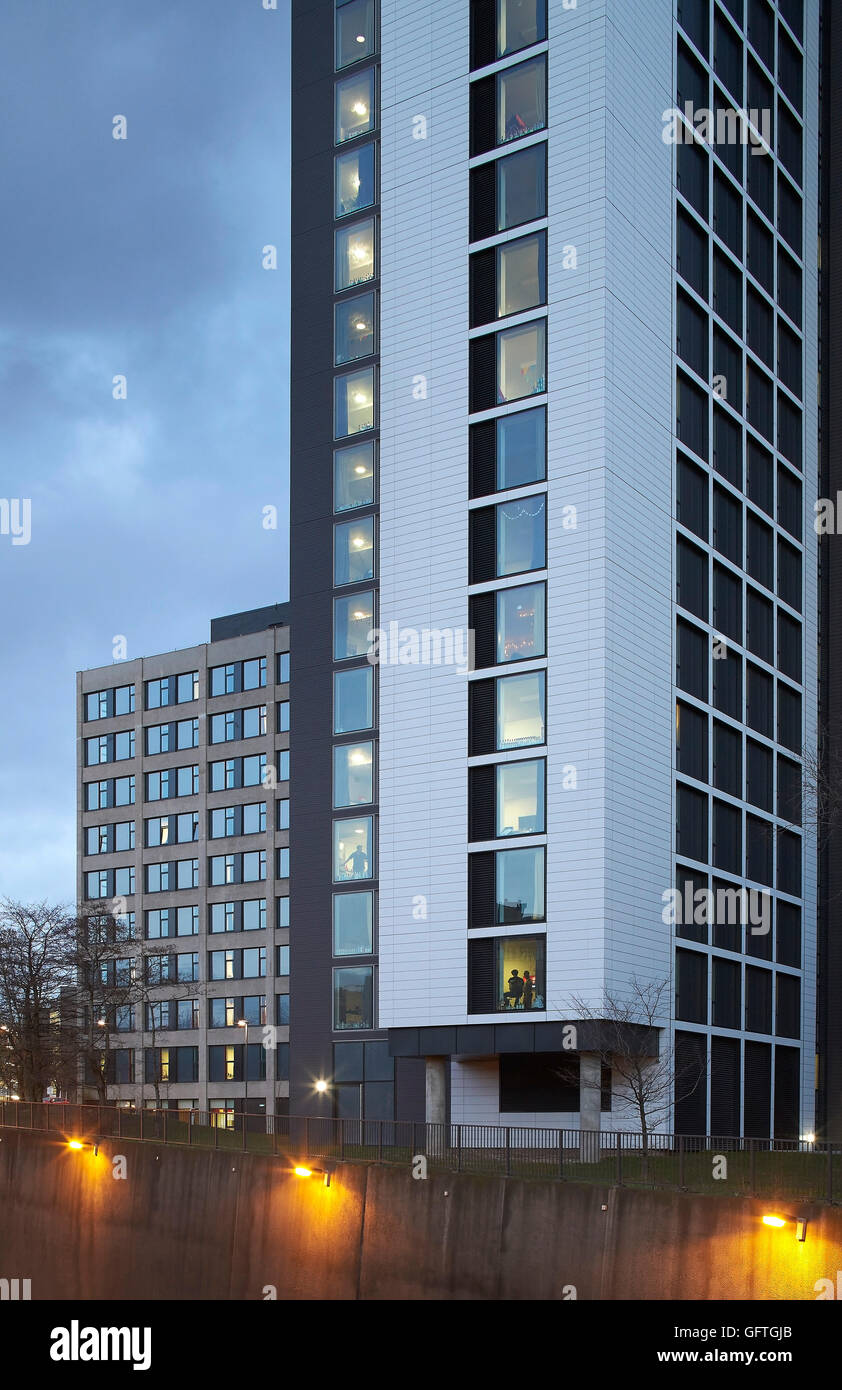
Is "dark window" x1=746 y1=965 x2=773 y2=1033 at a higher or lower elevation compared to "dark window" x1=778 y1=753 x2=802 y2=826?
lower

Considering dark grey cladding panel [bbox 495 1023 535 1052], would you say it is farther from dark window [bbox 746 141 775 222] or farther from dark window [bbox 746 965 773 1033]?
dark window [bbox 746 141 775 222]

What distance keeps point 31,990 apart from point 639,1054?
1380 inches

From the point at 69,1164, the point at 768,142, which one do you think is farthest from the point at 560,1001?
the point at 768,142

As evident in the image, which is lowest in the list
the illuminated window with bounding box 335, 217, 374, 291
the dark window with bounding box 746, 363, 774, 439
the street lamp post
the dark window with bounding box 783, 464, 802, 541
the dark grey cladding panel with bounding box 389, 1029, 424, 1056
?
the street lamp post

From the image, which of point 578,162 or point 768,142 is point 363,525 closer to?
point 578,162

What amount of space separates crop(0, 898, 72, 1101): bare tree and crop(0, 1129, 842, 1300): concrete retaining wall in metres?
19.0

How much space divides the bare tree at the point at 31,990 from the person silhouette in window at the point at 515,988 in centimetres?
2802

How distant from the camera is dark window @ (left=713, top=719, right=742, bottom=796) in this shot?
59.0 meters

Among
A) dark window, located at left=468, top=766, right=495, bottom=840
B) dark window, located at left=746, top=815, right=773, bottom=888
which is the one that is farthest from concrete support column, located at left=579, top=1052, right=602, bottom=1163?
dark window, located at left=746, top=815, right=773, bottom=888

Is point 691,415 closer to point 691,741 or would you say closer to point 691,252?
point 691,252

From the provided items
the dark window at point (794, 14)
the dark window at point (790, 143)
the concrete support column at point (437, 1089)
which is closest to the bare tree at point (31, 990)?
the concrete support column at point (437, 1089)

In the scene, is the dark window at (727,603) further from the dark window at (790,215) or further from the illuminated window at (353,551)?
the dark window at (790,215)

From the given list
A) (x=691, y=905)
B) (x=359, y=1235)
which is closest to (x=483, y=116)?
(x=691, y=905)
